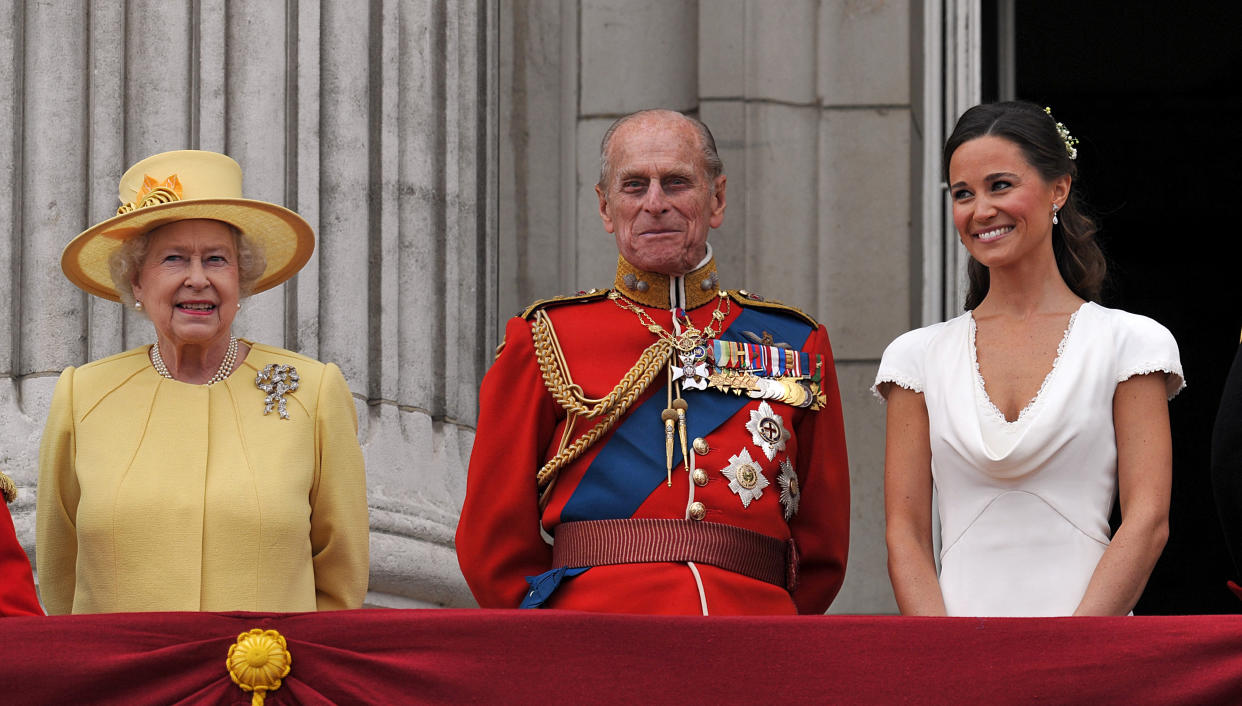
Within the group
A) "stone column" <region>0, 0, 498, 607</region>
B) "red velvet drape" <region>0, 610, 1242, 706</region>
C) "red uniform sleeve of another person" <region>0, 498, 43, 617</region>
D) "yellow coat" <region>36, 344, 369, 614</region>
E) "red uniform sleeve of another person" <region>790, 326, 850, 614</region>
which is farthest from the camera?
"stone column" <region>0, 0, 498, 607</region>

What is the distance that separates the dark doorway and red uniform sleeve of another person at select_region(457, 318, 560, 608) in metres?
4.89

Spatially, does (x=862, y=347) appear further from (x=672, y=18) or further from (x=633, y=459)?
(x=633, y=459)

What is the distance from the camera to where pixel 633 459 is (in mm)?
4539

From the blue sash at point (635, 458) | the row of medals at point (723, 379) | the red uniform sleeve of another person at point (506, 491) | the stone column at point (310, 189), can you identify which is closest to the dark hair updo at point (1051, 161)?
the row of medals at point (723, 379)

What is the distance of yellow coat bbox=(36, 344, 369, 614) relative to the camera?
4.34m

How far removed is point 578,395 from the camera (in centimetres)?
458

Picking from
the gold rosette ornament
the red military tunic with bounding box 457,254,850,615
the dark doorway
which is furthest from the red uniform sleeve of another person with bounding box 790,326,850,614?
the dark doorway

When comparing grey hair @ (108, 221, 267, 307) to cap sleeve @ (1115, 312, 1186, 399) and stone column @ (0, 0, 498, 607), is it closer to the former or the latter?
stone column @ (0, 0, 498, 607)

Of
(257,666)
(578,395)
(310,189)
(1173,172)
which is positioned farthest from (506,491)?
(1173,172)

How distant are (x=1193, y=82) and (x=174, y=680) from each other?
6630mm

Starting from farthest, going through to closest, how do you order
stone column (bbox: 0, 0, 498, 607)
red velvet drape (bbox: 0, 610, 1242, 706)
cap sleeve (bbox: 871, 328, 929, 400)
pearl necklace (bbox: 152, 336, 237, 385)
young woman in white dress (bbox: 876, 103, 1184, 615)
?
stone column (bbox: 0, 0, 498, 607) < pearl necklace (bbox: 152, 336, 237, 385) < cap sleeve (bbox: 871, 328, 929, 400) < young woman in white dress (bbox: 876, 103, 1184, 615) < red velvet drape (bbox: 0, 610, 1242, 706)

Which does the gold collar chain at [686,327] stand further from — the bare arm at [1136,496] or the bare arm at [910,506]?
the bare arm at [1136,496]

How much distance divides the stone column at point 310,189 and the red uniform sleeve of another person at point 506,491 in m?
1.13

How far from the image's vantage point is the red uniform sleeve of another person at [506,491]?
4566 mm
